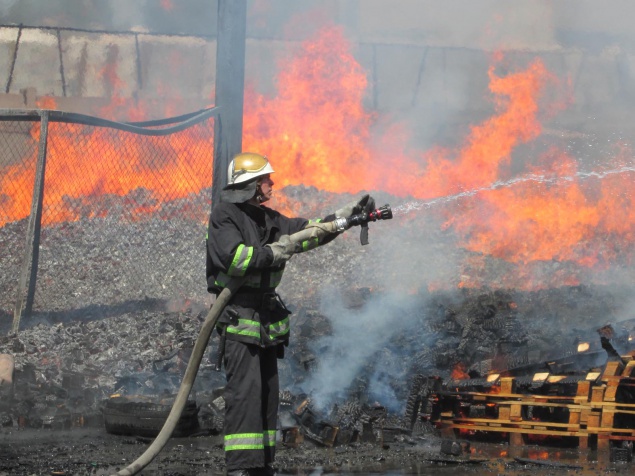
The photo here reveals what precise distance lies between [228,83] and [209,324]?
5348 mm

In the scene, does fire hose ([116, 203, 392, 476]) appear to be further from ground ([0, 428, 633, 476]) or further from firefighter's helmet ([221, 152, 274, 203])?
ground ([0, 428, 633, 476])

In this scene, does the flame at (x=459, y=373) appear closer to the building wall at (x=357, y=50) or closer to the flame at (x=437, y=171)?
the flame at (x=437, y=171)

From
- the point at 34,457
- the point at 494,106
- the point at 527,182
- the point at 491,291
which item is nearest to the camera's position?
the point at 34,457

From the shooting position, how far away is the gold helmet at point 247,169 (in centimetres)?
576

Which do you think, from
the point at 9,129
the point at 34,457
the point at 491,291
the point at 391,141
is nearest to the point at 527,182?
the point at 391,141

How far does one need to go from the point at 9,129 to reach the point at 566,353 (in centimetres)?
1282

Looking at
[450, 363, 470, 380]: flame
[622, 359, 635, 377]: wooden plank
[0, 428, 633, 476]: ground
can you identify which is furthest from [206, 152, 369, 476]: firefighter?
[450, 363, 470, 380]: flame

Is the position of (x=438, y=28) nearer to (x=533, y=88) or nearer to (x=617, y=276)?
(x=533, y=88)

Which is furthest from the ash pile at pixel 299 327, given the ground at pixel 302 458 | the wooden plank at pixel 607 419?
the wooden plank at pixel 607 419

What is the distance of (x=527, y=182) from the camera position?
16781 mm

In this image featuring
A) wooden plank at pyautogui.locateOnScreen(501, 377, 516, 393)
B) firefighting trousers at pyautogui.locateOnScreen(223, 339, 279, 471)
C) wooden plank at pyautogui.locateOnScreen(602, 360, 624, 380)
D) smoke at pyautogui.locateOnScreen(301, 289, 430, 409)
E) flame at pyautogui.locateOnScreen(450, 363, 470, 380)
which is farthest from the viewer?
flame at pyautogui.locateOnScreen(450, 363, 470, 380)

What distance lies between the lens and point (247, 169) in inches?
227

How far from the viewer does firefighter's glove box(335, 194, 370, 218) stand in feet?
19.9

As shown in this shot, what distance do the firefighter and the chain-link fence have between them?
533 cm
